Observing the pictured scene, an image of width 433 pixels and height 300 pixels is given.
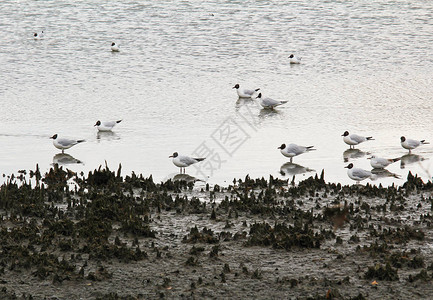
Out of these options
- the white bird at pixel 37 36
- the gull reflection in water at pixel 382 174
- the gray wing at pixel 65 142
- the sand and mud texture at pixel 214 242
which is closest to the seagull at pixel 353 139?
the gull reflection in water at pixel 382 174

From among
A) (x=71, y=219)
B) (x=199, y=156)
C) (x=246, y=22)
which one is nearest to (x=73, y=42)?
(x=246, y=22)

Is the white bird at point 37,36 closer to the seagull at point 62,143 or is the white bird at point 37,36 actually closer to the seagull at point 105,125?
the seagull at point 105,125

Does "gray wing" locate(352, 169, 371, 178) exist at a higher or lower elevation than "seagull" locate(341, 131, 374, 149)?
lower

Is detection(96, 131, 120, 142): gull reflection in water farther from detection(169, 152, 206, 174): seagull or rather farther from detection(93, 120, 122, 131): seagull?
detection(169, 152, 206, 174): seagull

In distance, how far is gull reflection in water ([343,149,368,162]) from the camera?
13289 millimetres

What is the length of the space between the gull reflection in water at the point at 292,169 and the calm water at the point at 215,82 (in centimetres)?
7

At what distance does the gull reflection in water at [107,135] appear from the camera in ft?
48.0

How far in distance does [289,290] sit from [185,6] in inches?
1095

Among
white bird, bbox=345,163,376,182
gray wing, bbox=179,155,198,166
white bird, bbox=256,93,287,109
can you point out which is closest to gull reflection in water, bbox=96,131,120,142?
gray wing, bbox=179,155,198,166

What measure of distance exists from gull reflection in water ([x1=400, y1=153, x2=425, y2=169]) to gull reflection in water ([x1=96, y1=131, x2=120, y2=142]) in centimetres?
600

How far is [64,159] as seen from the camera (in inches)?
520

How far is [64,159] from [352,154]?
5722 mm

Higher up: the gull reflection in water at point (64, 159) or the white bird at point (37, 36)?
the white bird at point (37, 36)

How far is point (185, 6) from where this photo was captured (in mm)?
32906
